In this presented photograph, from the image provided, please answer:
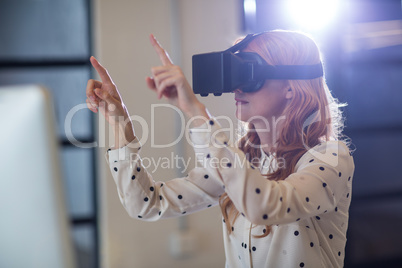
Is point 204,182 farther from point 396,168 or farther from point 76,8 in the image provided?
point 396,168

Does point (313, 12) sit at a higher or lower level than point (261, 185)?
higher

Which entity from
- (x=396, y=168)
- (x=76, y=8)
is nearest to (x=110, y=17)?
(x=76, y=8)

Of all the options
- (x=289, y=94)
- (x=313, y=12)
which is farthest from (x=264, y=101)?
(x=313, y=12)

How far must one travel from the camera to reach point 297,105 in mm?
771

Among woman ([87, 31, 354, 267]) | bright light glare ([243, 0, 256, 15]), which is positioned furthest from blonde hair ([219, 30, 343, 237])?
bright light glare ([243, 0, 256, 15])

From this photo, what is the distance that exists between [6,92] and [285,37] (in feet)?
1.80

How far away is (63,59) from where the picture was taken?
1.46 metres

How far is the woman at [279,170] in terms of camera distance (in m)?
0.71

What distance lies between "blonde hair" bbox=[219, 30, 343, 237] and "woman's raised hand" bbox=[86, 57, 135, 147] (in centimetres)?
23

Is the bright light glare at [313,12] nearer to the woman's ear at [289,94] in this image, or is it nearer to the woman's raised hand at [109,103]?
the woman's ear at [289,94]

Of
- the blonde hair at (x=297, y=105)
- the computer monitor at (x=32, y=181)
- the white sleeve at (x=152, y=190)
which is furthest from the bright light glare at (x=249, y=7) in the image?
the computer monitor at (x=32, y=181)

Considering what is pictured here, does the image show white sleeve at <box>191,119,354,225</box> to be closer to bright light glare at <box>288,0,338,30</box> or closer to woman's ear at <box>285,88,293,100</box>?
woman's ear at <box>285,88,293,100</box>

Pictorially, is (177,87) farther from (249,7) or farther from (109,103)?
(249,7)

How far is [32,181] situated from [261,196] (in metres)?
0.35
